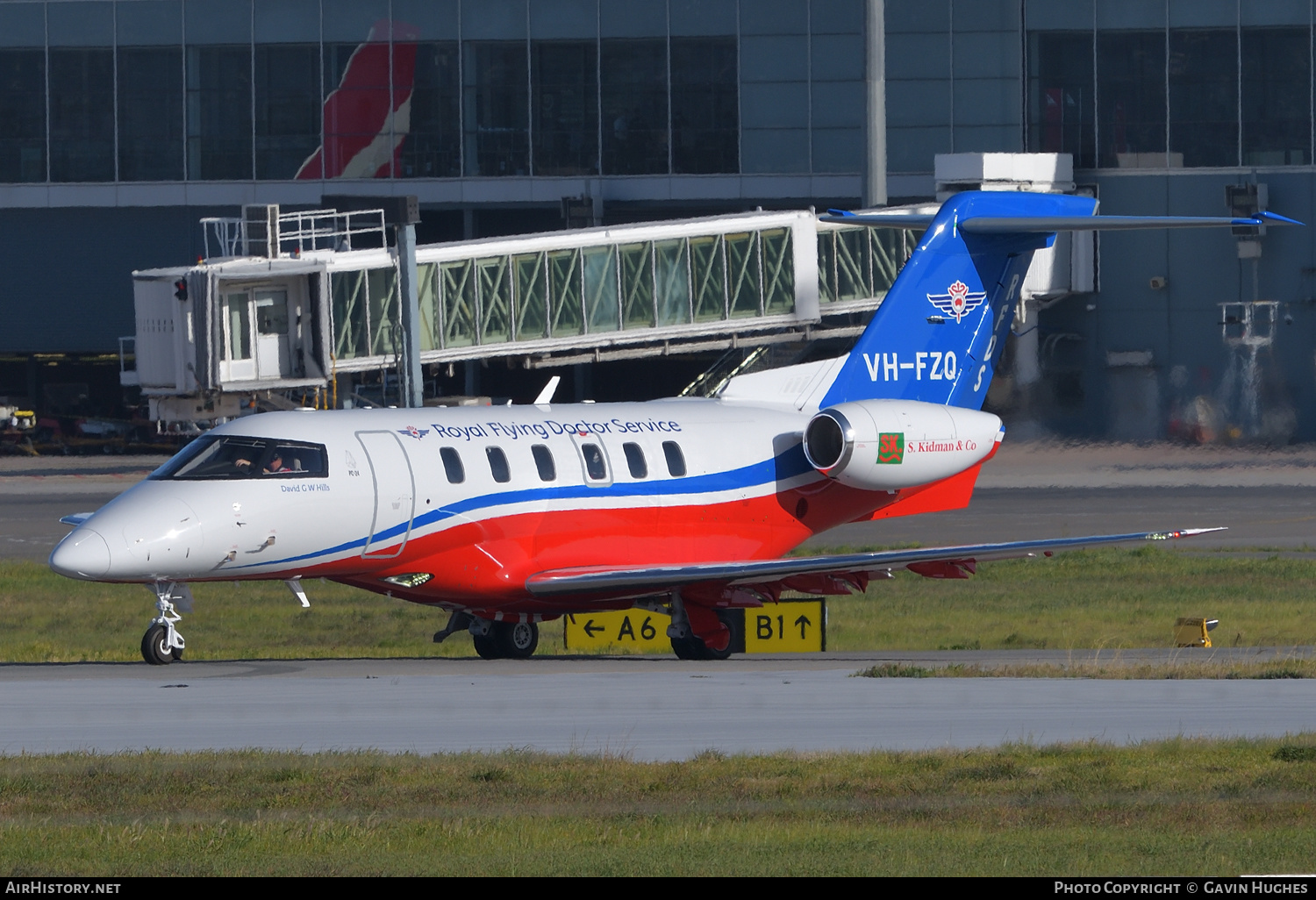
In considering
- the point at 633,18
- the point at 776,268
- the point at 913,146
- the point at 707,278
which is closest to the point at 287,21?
the point at 633,18

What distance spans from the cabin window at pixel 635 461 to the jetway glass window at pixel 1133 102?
40.7 metres

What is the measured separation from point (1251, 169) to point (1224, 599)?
1308 inches

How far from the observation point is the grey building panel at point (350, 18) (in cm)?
6900

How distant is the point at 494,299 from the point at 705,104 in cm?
1960

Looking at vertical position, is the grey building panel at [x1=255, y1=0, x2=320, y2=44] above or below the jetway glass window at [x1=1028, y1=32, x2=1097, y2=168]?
above

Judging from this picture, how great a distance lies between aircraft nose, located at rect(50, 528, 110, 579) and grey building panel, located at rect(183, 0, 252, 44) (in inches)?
2018

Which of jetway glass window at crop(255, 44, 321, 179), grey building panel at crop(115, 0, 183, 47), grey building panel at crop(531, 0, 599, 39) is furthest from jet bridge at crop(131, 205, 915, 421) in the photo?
grey building panel at crop(531, 0, 599, 39)

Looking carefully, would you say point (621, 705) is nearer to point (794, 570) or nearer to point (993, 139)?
point (794, 570)

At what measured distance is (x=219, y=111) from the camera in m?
69.6

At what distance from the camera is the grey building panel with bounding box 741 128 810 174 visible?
67.5 metres

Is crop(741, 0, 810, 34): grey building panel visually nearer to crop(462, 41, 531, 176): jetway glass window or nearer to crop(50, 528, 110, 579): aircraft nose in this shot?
crop(462, 41, 531, 176): jetway glass window

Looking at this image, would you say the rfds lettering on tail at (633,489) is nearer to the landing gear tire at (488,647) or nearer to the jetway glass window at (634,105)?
the landing gear tire at (488,647)

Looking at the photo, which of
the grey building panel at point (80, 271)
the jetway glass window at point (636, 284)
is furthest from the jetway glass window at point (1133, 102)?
the grey building panel at point (80, 271)
